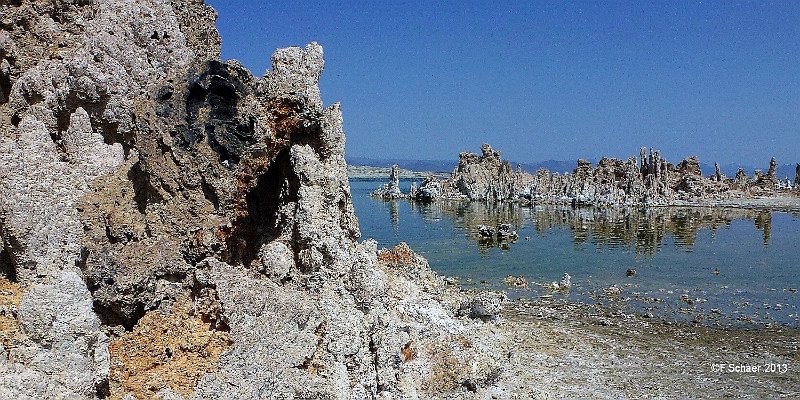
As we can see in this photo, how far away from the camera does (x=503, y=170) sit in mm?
99125

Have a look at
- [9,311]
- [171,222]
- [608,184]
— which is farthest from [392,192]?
[9,311]

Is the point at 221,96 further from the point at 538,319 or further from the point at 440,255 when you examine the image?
the point at 440,255

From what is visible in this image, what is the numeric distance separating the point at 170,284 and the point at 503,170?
309 ft

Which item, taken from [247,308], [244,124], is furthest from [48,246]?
[244,124]

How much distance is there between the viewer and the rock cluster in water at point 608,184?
79.2 metres

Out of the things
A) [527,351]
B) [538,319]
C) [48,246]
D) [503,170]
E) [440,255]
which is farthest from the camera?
[503,170]

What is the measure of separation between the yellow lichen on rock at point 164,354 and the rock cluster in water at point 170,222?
0.01 m

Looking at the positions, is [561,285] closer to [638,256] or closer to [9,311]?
[638,256]

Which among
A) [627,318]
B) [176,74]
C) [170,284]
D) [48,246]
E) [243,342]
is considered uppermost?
[176,74]

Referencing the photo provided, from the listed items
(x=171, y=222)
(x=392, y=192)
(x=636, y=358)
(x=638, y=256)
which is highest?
(x=171, y=222)

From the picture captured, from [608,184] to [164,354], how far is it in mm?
81252

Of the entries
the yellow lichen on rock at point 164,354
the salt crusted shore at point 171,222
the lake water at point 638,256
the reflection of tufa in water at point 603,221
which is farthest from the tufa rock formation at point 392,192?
the yellow lichen on rock at point 164,354

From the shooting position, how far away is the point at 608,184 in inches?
3246

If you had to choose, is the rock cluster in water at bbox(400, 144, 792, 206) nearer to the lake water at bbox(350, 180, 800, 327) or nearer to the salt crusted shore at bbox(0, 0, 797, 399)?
the lake water at bbox(350, 180, 800, 327)
